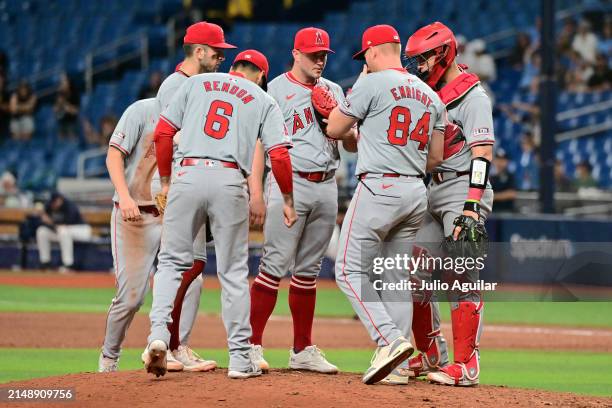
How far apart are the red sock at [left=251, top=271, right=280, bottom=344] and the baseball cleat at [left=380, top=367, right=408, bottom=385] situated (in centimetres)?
95

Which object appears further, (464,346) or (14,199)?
(14,199)

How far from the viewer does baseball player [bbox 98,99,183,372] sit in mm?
6871

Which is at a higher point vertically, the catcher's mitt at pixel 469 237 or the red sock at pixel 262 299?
the catcher's mitt at pixel 469 237

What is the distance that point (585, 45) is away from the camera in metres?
20.6

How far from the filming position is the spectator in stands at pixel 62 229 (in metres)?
18.5

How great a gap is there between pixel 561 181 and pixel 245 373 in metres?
12.8

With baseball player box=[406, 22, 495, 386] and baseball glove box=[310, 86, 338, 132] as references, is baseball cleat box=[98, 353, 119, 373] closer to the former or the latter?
baseball player box=[406, 22, 495, 386]

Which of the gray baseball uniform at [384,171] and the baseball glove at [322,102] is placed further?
the baseball glove at [322,102]

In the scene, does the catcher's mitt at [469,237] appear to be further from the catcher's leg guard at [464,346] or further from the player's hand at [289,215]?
the player's hand at [289,215]

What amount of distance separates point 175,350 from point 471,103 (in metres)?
2.40

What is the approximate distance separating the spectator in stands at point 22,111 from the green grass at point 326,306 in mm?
6456

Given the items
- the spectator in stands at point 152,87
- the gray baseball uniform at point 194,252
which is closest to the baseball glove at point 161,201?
the gray baseball uniform at point 194,252

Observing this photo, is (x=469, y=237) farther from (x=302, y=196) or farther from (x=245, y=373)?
(x=245, y=373)

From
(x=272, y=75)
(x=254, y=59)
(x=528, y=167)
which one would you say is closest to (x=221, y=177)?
(x=254, y=59)
